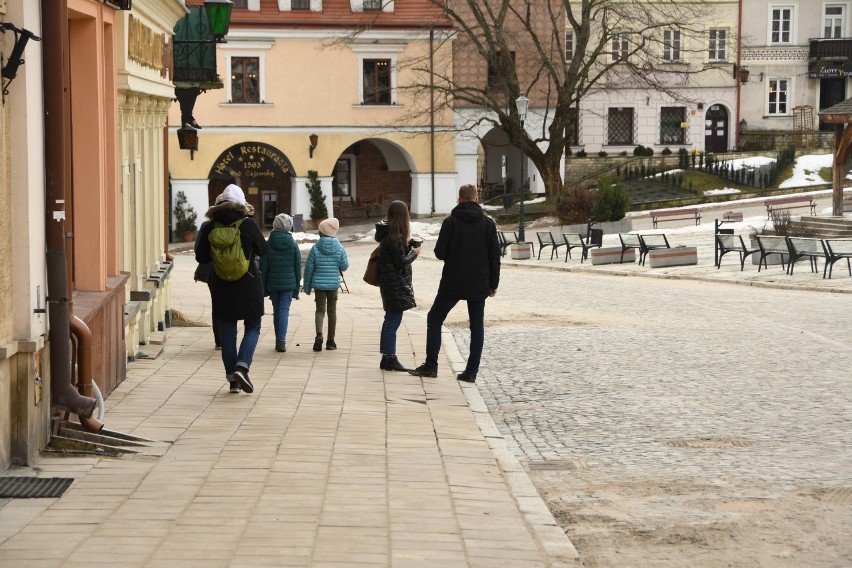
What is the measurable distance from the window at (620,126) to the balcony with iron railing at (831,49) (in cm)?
848

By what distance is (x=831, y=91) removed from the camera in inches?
2445

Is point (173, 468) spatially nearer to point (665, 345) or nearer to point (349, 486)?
point (349, 486)

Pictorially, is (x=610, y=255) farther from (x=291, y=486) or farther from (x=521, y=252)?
(x=291, y=486)

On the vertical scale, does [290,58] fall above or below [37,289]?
above

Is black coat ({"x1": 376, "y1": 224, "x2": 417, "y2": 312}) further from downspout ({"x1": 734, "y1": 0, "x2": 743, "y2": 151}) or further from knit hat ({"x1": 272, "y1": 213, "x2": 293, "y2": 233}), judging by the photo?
downspout ({"x1": 734, "y1": 0, "x2": 743, "y2": 151})

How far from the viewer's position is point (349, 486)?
7941 millimetres

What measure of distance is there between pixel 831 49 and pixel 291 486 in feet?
188

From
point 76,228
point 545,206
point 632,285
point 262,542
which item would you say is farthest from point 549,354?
point 545,206

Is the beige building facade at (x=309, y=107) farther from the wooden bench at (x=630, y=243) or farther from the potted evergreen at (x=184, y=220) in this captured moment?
the wooden bench at (x=630, y=243)

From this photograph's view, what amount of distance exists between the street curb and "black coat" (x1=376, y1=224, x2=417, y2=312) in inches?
64.5

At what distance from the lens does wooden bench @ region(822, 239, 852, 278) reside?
25.8m

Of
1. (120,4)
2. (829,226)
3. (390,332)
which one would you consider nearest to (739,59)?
(829,226)

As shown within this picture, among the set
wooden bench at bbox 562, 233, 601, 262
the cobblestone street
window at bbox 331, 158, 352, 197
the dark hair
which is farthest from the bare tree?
the dark hair

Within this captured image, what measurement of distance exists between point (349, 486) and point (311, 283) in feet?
23.2
